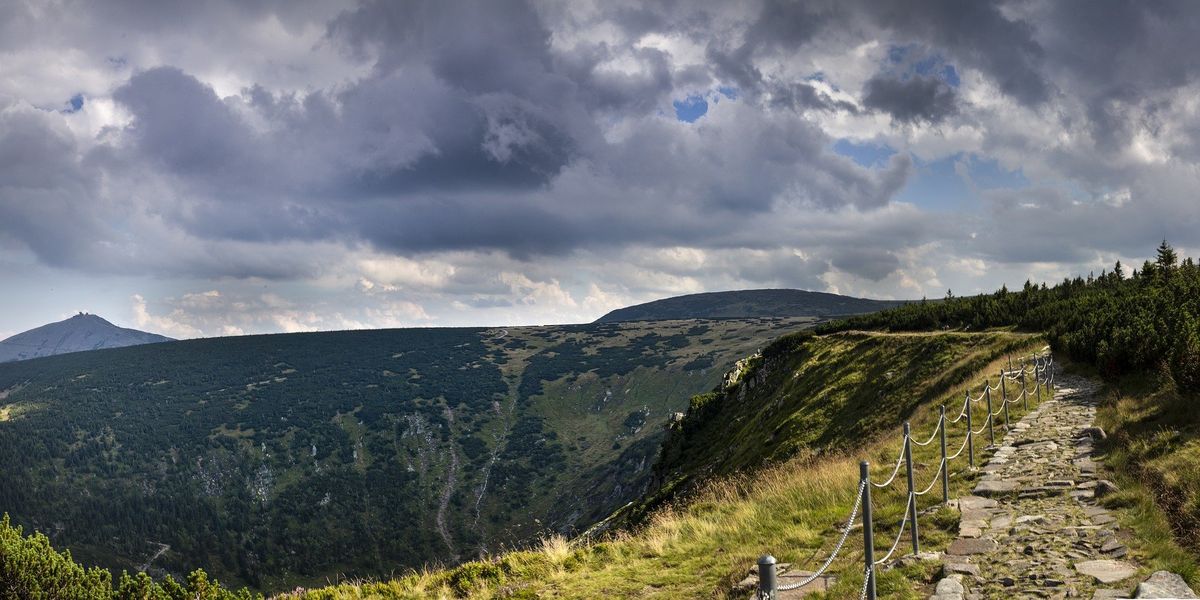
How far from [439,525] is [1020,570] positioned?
127 metres

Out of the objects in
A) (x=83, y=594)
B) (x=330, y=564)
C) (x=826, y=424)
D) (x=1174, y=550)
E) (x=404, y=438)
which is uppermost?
(x=1174, y=550)

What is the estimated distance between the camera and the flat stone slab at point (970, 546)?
8.67 meters

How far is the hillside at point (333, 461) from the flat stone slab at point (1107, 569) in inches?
3019

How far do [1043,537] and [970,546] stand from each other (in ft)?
3.37

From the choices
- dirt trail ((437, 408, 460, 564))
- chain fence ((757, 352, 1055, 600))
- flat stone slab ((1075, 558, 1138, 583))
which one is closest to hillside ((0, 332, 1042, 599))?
chain fence ((757, 352, 1055, 600))

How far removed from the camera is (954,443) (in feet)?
53.7

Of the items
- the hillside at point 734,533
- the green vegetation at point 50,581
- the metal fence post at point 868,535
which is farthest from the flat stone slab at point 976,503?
the green vegetation at point 50,581

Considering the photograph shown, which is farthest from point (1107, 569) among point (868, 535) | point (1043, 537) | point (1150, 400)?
point (1150, 400)

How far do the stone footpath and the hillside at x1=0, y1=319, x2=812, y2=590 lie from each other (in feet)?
237

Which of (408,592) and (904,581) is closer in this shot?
(904,581)

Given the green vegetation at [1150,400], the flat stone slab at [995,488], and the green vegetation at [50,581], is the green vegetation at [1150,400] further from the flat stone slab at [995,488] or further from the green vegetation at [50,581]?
the green vegetation at [50,581]

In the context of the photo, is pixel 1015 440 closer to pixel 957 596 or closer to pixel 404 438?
pixel 957 596

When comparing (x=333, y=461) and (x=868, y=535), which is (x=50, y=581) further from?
(x=333, y=461)

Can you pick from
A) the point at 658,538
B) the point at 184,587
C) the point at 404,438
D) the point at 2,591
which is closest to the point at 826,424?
the point at 658,538
